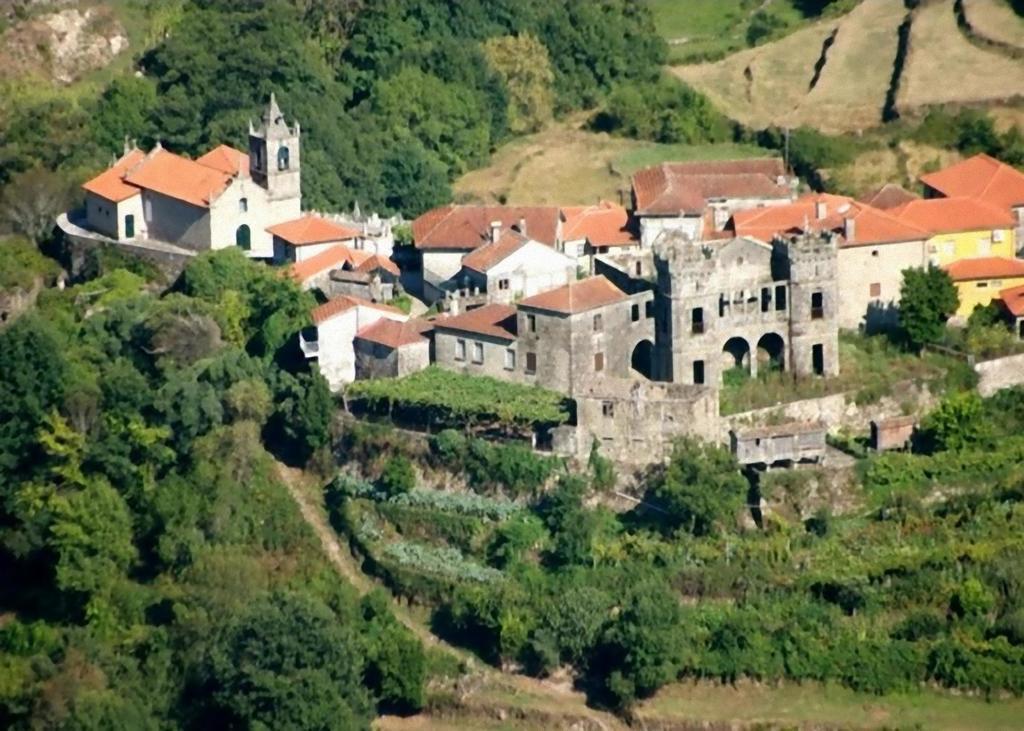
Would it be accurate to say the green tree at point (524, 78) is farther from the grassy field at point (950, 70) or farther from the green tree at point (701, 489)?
the green tree at point (701, 489)

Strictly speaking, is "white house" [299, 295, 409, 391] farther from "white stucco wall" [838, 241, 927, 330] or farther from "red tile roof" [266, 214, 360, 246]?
"white stucco wall" [838, 241, 927, 330]

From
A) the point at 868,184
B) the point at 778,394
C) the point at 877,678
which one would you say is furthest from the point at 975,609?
the point at 868,184

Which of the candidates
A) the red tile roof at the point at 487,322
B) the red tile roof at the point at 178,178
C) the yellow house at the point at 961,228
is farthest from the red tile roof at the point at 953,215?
the red tile roof at the point at 178,178

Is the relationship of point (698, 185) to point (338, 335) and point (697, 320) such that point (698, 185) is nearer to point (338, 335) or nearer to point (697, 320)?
point (697, 320)

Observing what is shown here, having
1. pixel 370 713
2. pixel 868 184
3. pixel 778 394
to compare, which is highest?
pixel 868 184

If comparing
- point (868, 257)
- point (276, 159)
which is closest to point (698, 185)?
point (868, 257)

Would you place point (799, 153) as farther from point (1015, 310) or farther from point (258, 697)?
point (258, 697)

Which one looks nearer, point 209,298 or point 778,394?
point 778,394
